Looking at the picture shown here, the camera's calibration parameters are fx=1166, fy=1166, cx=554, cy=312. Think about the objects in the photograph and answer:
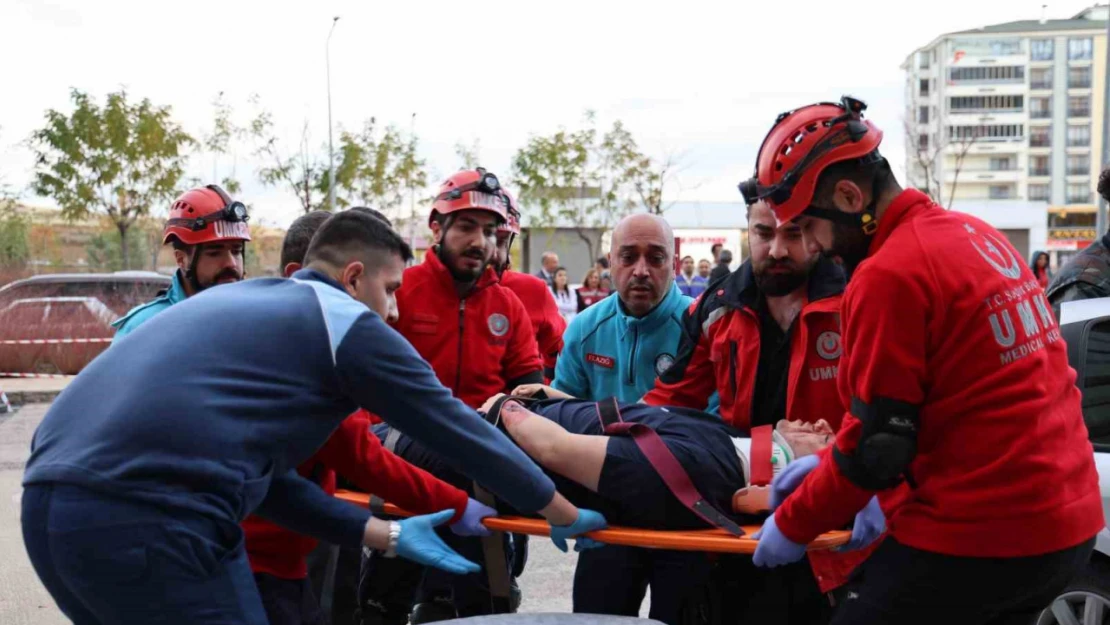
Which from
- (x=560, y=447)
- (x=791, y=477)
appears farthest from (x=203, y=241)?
(x=791, y=477)

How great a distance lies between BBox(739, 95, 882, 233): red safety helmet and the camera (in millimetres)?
2863

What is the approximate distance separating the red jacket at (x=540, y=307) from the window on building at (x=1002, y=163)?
323 feet

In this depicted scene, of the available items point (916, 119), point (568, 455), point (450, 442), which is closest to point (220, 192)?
point (568, 455)

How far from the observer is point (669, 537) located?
3.29 meters

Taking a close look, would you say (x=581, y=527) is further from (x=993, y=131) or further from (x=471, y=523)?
(x=993, y=131)

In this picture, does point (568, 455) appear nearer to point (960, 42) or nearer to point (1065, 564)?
point (1065, 564)

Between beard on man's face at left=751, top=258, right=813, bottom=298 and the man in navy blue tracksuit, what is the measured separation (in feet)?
4.92

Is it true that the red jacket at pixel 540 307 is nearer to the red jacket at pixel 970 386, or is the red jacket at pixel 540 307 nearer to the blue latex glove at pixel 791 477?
the blue latex glove at pixel 791 477

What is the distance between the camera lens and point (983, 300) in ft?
8.45

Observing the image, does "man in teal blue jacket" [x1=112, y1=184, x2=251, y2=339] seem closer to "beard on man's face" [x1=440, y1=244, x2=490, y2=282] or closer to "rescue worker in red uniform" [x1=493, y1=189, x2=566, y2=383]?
"beard on man's face" [x1=440, y1=244, x2=490, y2=282]

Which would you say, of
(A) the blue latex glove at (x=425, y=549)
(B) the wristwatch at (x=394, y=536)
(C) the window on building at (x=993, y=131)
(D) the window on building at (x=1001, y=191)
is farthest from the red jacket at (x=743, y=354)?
(D) the window on building at (x=1001, y=191)

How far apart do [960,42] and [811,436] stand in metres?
103

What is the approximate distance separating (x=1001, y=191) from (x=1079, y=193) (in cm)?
618

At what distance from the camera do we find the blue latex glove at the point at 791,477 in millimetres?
3275
